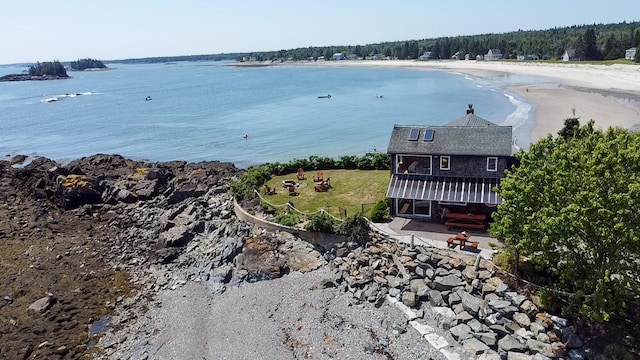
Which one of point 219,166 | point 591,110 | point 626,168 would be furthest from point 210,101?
point 626,168

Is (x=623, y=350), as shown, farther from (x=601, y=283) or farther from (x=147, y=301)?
(x=147, y=301)

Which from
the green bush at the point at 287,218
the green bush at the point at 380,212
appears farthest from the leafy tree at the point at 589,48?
the green bush at the point at 287,218

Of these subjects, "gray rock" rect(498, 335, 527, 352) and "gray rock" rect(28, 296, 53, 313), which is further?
"gray rock" rect(28, 296, 53, 313)

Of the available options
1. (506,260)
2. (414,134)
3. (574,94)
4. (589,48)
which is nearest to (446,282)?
(506,260)

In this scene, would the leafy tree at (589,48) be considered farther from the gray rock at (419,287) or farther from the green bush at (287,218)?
the gray rock at (419,287)

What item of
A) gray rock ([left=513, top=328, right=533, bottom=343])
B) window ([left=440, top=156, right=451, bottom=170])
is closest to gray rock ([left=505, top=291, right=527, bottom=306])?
gray rock ([left=513, top=328, right=533, bottom=343])

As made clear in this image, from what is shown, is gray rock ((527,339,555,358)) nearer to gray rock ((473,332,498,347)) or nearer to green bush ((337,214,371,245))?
gray rock ((473,332,498,347))
